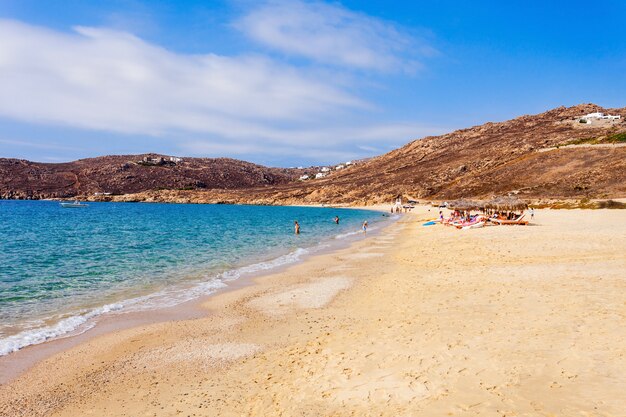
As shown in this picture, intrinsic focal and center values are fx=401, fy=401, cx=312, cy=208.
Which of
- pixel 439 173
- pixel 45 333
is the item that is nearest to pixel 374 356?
pixel 45 333

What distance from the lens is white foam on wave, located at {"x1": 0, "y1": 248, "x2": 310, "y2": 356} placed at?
35.8ft

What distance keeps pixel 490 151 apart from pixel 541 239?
3903 inches

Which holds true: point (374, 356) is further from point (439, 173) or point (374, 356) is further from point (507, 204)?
point (439, 173)

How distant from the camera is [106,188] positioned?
16575 centimetres

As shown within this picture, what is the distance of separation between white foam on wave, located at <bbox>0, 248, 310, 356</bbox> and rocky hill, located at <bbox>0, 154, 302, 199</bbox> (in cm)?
15496

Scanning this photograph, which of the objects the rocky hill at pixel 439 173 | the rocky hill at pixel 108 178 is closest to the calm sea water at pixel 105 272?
the rocky hill at pixel 439 173

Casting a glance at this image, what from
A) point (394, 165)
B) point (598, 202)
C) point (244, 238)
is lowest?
point (244, 238)

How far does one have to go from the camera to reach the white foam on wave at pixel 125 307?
1090 centimetres

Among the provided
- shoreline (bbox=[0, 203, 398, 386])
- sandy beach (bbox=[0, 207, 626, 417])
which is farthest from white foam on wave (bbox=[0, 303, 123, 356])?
sandy beach (bbox=[0, 207, 626, 417])

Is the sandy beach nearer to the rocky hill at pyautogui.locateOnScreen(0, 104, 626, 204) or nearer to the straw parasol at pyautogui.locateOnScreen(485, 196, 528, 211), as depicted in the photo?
the straw parasol at pyautogui.locateOnScreen(485, 196, 528, 211)

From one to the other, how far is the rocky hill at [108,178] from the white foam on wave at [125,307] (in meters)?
155

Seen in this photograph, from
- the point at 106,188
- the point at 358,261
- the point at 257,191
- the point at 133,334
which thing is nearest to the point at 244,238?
the point at 358,261

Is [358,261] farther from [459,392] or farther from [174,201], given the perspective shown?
[174,201]

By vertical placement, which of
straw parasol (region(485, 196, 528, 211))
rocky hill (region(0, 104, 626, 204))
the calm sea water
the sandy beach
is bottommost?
the calm sea water
